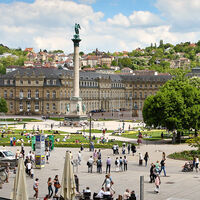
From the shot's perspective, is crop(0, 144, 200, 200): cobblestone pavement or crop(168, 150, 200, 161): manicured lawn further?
crop(168, 150, 200, 161): manicured lawn

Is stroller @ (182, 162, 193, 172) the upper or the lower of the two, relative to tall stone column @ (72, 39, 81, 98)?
lower

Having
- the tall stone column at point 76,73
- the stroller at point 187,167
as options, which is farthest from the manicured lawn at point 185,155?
the tall stone column at point 76,73

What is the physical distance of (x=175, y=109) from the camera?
6625 cm

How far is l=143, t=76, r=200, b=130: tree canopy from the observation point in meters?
65.5

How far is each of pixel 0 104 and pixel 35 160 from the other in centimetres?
9098

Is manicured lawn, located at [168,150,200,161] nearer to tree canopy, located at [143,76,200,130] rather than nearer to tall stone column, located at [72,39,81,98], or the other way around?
tree canopy, located at [143,76,200,130]

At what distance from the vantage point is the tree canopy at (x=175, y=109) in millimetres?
65469

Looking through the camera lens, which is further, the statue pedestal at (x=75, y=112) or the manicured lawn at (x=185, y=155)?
the statue pedestal at (x=75, y=112)

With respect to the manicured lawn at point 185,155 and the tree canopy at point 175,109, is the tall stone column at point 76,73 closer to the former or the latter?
the tree canopy at point 175,109

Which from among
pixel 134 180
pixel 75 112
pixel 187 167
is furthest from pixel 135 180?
pixel 75 112

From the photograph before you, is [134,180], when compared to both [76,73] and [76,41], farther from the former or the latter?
[76,41]

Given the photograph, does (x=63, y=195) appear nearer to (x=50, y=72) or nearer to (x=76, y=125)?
(x=76, y=125)

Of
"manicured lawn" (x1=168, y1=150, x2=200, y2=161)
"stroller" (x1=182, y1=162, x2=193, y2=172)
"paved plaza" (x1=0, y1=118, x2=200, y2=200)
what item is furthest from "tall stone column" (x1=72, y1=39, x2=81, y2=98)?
"stroller" (x1=182, y1=162, x2=193, y2=172)

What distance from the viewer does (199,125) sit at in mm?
66562
